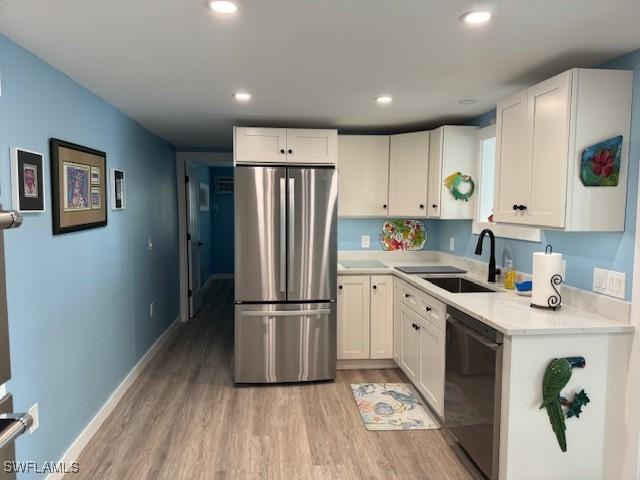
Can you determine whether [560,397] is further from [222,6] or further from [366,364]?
[222,6]

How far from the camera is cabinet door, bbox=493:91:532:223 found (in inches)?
94.0

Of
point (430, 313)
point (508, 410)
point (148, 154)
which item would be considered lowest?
point (508, 410)

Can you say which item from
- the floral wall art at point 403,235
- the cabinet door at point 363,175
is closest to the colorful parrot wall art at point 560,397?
the cabinet door at point 363,175

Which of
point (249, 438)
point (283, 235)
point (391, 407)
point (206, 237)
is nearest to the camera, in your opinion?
point (249, 438)

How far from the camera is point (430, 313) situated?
2.87 m

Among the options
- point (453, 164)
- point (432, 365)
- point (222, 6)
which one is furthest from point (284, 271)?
point (222, 6)

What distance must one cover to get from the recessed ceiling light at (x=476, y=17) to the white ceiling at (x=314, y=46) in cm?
4

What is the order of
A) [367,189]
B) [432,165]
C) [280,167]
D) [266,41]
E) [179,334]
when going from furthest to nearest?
1. [179,334]
2. [367,189]
3. [432,165]
4. [280,167]
5. [266,41]

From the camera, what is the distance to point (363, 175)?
13.0 ft

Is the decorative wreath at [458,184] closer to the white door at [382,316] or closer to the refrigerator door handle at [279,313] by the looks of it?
the white door at [382,316]

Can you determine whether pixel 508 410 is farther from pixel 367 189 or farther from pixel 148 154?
pixel 148 154

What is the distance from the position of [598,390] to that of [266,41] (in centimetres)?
228

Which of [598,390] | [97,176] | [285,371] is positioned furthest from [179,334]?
[598,390]

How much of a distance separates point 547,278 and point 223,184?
6595mm
